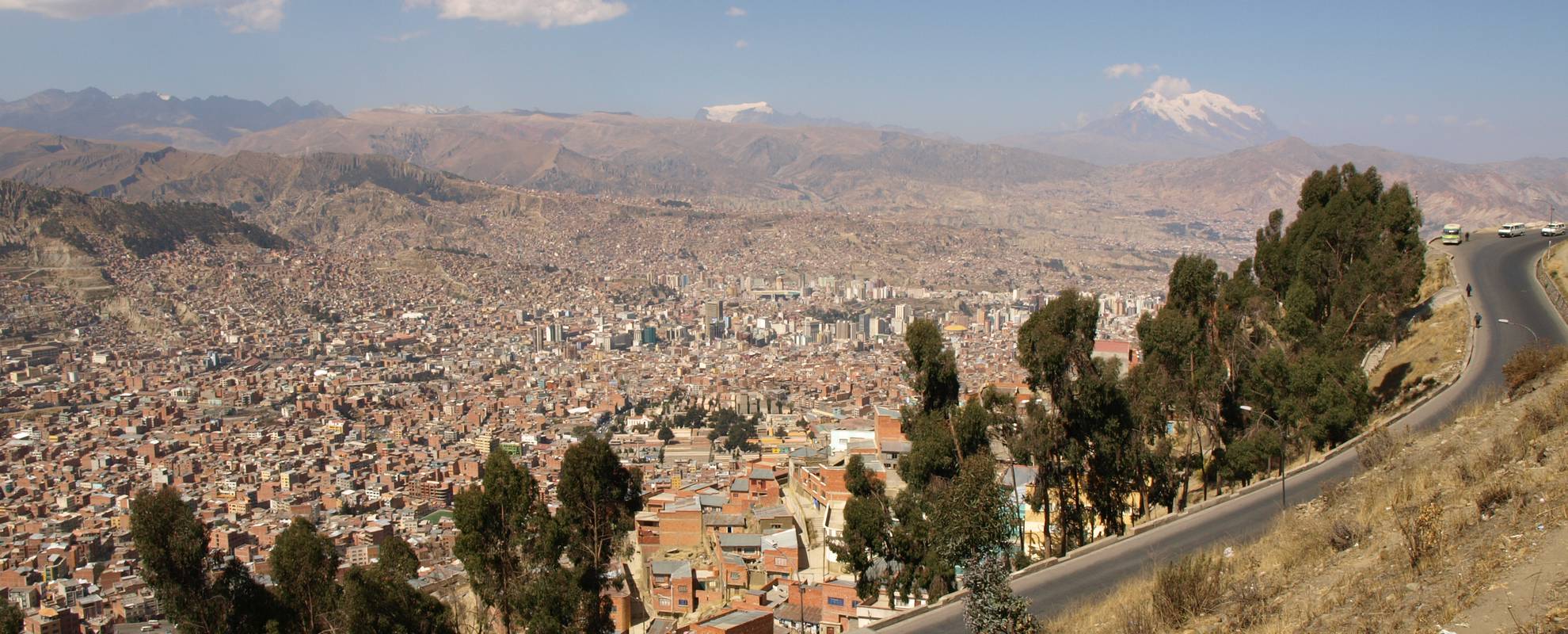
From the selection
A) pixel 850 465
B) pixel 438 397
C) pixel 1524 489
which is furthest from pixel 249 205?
pixel 1524 489

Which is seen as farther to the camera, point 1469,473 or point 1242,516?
point 1242,516

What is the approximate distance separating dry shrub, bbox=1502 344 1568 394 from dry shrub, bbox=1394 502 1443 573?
5740 millimetres

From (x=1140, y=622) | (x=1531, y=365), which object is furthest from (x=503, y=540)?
(x=1531, y=365)

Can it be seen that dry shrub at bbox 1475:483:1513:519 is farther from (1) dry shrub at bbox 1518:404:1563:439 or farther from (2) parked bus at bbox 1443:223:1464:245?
(2) parked bus at bbox 1443:223:1464:245

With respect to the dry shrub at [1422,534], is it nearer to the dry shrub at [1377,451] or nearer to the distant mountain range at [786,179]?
the dry shrub at [1377,451]

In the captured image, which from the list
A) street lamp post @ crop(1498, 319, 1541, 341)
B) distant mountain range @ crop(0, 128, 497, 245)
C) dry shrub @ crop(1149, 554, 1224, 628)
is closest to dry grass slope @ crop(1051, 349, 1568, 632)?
dry shrub @ crop(1149, 554, 1224, 628)

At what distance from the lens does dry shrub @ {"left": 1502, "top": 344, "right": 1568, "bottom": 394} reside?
33.7ft

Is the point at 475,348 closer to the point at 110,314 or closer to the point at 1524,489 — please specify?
the point at 110,314

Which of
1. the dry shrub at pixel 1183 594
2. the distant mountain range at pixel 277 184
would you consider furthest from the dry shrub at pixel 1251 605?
the distant mountain range at pixel 277 184

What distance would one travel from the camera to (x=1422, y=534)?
17.7 feet

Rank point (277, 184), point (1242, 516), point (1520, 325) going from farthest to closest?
point (277, 184)
point (1520, 325)
point (1242, 516)

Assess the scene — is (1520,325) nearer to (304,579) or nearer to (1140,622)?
(1140,622)

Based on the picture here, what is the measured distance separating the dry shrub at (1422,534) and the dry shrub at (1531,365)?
18.8 feet

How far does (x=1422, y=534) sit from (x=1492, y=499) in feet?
2.63
